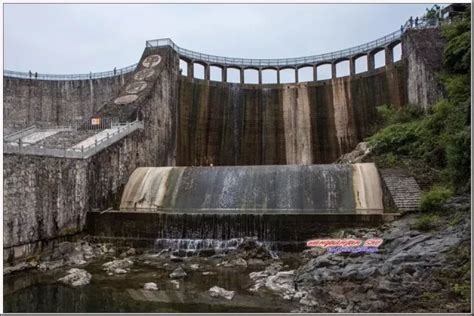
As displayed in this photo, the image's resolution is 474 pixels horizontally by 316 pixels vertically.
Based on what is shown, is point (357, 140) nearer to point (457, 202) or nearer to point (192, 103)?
point (192, 103)

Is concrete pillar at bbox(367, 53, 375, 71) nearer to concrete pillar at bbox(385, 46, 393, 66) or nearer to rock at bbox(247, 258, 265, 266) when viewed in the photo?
concrete pillar at bbox(385, 46, 393, 66)

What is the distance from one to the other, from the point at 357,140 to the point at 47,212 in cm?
1683

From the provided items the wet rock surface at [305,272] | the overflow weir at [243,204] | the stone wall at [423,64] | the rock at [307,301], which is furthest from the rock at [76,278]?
the stone wall at [423,64]

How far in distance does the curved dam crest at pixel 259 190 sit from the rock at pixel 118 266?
3.65 meters

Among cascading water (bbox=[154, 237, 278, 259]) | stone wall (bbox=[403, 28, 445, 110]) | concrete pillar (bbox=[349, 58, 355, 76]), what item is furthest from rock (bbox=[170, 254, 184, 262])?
concrete pillar (bbox=[349, 58, 355, 76])

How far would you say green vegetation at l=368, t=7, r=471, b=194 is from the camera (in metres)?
10.7

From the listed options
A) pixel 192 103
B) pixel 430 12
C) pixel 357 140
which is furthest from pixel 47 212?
pixel 430 12

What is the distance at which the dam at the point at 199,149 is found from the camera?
12.3 meters

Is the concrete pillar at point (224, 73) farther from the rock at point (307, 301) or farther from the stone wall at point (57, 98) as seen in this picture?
the rock at point (307, 301)

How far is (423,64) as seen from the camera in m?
18.5

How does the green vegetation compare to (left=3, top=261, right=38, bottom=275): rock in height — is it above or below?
above

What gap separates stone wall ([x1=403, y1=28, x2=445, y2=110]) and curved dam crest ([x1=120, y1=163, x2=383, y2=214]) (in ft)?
15.8

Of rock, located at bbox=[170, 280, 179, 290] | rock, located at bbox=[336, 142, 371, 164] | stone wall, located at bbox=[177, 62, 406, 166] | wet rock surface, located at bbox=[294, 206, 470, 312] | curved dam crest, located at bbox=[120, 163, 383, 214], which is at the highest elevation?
stone wall, located at bbox=[177, 62, 406, 166]

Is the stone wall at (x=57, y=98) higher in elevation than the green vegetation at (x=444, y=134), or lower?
higher
